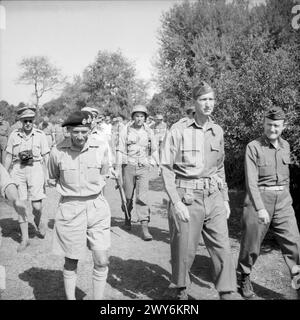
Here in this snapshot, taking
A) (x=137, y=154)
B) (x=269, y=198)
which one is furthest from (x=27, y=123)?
(x=269, y=198)

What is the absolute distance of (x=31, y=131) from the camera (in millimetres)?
6156

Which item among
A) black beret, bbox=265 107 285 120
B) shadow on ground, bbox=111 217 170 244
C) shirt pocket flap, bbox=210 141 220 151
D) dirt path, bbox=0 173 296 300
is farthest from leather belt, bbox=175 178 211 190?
shadow on ground, bbox=111 217 170 244

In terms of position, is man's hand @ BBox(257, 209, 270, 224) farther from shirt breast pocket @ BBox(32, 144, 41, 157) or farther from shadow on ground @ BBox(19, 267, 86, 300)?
shirt breast pocket @ BBox(32, 144, 41, 157)

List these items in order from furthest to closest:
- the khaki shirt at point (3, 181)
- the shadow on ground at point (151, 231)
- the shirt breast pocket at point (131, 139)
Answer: the shirt breast pocket at point (131, 139)
the shadow on ground at point (151, 231)
the khaki shirt at point (3, 181)

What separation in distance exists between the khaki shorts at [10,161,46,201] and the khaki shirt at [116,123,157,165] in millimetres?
1480

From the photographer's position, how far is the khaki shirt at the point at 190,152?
3596mm

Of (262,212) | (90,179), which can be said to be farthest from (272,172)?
(90,179)

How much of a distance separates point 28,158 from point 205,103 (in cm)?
354

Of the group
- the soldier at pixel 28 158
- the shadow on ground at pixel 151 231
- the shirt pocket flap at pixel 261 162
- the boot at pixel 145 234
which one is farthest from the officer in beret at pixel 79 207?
the shadow on ground at pixel 151 231

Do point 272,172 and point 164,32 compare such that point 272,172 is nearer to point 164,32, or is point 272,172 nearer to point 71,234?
point 71,234

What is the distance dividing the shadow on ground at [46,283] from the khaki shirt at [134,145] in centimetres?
250

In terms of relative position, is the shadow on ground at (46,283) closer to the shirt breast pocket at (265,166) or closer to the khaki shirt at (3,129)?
the shirt breast pocket at (265,166)

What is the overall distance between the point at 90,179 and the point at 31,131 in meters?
2.86

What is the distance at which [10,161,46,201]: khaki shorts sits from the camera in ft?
19.7
